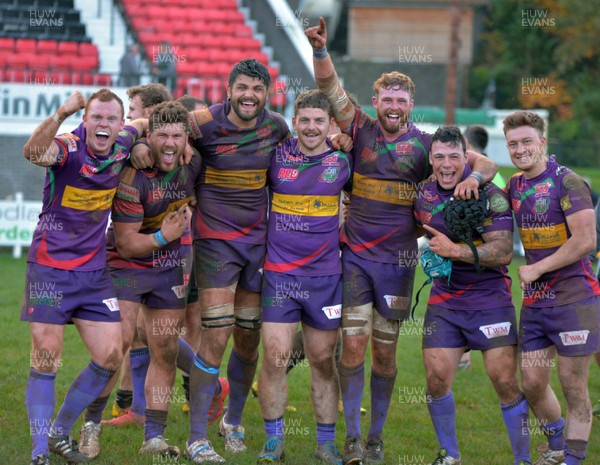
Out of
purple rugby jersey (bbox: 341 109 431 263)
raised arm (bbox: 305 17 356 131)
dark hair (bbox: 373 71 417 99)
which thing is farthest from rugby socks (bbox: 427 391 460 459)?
dark hair (bbox: 373 71 417 99)

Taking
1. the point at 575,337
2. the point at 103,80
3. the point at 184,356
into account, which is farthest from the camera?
the point at 103,80

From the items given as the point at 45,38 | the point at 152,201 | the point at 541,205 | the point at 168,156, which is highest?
the point at 45,38

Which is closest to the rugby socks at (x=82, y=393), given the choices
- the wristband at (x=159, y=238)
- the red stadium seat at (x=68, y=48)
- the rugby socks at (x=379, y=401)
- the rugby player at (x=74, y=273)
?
the rugby player at (x=74, y=273)

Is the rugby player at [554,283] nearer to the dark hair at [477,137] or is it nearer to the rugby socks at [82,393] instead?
the rugby socks at [82,393]

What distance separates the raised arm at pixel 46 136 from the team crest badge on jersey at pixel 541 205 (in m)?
3.09

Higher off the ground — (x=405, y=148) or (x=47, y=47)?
(x=47, y=47)

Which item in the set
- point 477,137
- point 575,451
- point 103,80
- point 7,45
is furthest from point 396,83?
point 7,45

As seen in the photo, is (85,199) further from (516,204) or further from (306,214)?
(516,204)

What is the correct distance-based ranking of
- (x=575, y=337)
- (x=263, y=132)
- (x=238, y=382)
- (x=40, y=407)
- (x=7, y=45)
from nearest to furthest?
(x=40, y=407), (x=575, y=337), (x=263, y=132), (x=238, y=382), (x=7, y=45)

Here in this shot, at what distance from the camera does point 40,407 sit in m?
5.93

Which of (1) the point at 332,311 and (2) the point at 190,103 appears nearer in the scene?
(1) the point at 332,311

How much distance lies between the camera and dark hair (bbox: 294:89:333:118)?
21.6 ft

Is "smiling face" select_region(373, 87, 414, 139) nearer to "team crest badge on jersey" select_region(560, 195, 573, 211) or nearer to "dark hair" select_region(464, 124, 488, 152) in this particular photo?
"team crest badge on jersey" select_region(560, 195, 573, 211)

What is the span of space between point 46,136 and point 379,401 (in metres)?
3.09
